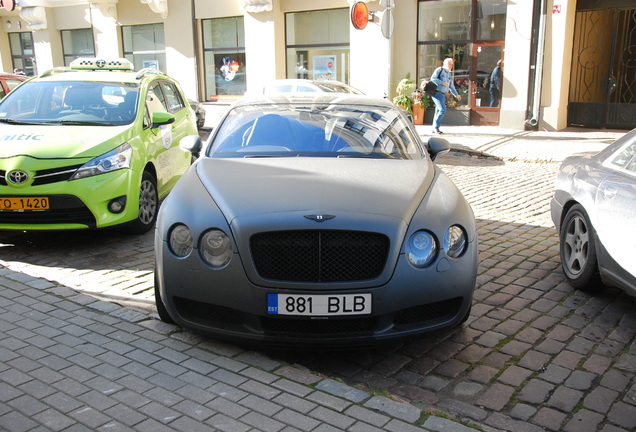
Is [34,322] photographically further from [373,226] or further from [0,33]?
[0,33]

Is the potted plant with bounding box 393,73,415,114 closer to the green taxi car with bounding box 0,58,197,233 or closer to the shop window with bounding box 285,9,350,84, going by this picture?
the shop window with bounding box 285,9,350,84

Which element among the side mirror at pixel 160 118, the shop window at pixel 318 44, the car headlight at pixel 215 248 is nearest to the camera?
the car headlight at pixel 215 248

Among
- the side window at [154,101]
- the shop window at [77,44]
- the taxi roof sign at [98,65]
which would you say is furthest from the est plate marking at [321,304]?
the shop window at [77,44]

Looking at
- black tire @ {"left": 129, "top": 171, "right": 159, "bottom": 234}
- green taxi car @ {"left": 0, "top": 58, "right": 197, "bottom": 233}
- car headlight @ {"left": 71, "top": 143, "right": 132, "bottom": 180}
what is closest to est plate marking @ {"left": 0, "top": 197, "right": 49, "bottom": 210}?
green taxi car @ {"left": 0, "top": 58, "right": 197, "bottom": 233}

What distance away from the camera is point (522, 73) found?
16406 millimetres

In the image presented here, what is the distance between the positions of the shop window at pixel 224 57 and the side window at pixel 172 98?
1328cm

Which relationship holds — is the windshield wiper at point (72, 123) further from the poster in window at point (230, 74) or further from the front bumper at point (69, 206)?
the poster in window at point (230, 74)

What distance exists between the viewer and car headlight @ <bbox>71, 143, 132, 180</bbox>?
593 cm

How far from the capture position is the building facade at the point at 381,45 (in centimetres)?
1597

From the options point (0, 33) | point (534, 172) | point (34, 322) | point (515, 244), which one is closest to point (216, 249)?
point (34, 322)

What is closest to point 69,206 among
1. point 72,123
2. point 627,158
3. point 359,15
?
point 72,123

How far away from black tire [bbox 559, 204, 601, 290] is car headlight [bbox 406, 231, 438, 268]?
167 cm

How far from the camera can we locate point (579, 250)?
4973 mm

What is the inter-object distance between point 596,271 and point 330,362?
229cm
